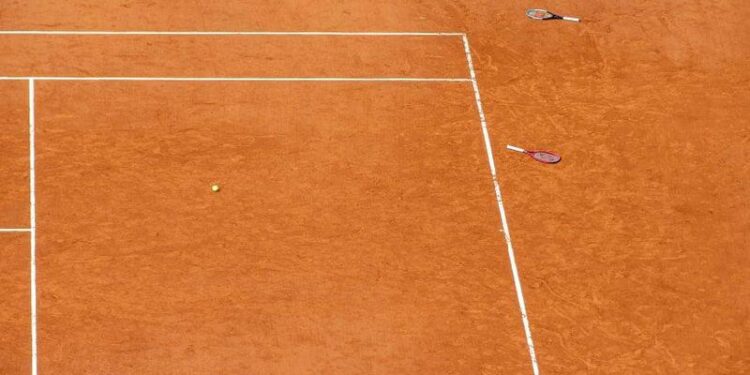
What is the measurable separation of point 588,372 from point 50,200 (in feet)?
29.2

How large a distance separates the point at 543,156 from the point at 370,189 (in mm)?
3110

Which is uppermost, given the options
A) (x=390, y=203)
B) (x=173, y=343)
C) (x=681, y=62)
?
(x=681, y=62)

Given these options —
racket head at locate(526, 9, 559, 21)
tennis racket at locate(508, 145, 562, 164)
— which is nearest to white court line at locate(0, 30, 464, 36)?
racket head at locate(526, 9, 559, 21)

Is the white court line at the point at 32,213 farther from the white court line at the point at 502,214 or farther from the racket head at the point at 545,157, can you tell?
the racket head at the point at 545,157

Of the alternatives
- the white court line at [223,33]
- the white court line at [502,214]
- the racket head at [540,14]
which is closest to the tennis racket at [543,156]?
the white court line at [502,214]

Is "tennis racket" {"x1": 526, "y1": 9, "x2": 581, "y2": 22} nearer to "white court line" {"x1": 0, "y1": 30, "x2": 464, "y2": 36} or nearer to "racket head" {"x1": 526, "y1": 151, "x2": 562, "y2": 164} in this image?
"white court line" {"x1": 0, "y1": 30, "x2": 464, "y2": 36}

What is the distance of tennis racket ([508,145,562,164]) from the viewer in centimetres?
1962

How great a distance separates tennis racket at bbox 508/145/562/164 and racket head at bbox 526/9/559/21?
4.37 meters

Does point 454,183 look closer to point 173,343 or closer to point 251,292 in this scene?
point 251,292

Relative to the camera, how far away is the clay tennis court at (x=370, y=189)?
16.7 metres

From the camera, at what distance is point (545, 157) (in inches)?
774

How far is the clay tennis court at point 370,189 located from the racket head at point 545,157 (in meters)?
0.16

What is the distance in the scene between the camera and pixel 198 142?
1970 centimetres

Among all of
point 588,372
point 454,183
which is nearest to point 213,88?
point 454,183
